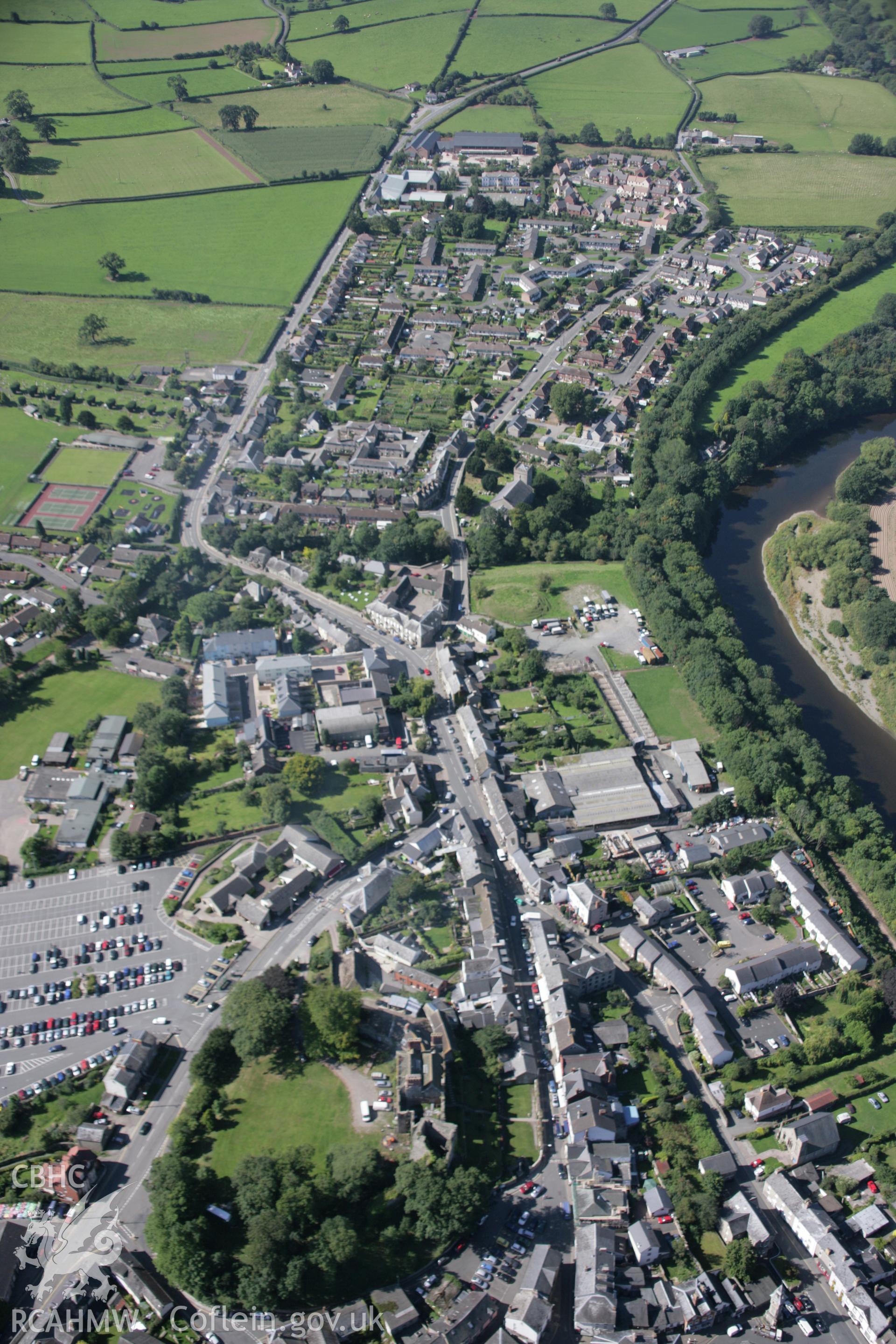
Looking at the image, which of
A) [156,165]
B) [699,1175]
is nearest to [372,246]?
[156,165]

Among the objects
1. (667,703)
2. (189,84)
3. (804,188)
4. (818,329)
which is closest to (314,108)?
(189,84)

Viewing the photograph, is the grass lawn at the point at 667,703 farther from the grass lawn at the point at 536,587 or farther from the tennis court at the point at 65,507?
the tennis court at the point at 65,507

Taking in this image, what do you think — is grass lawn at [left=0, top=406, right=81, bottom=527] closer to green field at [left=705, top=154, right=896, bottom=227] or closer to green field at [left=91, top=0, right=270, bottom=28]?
green field at [left=705, top=154, right=896, bottom=227]

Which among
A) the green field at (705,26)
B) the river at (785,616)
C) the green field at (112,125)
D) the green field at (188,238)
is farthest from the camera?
the green field at (705,26)

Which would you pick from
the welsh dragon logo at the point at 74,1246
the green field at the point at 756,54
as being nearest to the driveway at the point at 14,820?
the welsh dragon logo at the point at 74,1246

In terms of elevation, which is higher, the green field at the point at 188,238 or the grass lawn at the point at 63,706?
the green field at the point at 188,238
